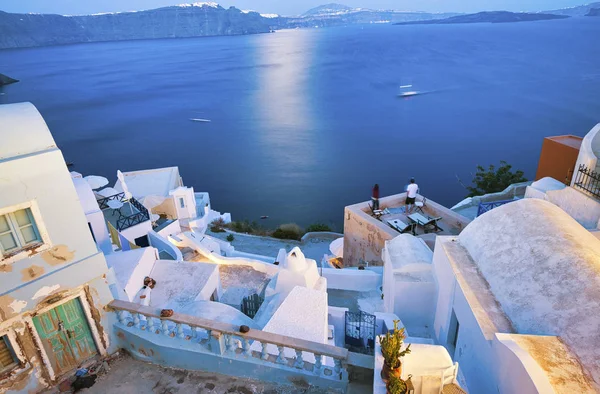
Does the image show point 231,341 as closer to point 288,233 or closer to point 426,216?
point 426,216

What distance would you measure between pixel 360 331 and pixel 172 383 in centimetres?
569

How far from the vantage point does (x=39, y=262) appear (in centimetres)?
656

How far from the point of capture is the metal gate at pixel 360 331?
1072cm

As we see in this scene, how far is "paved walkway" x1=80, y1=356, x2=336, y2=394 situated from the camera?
22.0ft

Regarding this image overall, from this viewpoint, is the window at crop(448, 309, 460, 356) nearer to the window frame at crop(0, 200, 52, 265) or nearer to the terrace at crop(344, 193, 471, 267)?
the terrace at crop(344, 193, 471, 267)

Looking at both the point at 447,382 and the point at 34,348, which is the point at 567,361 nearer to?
the point at 447,382

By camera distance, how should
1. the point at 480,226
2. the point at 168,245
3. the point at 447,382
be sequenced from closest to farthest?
the point at 447,382, the point at 480,226, the point at 168,245

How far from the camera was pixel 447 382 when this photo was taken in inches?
231

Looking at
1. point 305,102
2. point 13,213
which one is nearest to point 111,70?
point 305,102

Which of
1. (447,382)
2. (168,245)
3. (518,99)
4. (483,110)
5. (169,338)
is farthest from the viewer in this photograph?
(518,99)

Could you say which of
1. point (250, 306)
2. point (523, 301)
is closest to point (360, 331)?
point (250, 306)

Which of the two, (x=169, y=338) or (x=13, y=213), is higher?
(x=13, y=213)

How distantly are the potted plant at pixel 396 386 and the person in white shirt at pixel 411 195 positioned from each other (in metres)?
13.0

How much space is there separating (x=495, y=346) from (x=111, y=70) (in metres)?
173
